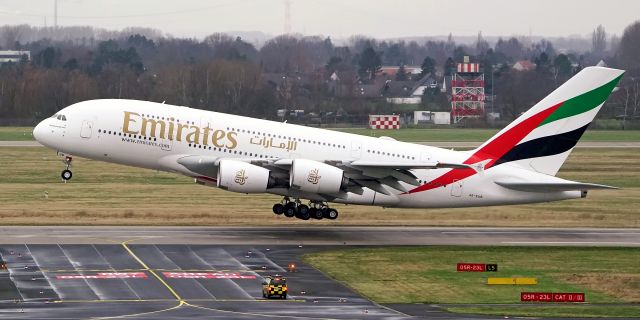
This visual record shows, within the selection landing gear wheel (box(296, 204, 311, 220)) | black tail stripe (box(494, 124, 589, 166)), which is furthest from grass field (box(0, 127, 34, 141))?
black tail stripe (box(494, 124, 589, 166))

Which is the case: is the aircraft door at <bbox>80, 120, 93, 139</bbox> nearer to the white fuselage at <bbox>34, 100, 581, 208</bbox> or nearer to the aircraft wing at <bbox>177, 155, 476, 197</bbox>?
the white fuselage at <bbox>34, 100, 581, 208</bbox>

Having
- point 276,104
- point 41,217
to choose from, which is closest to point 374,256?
point 41,217

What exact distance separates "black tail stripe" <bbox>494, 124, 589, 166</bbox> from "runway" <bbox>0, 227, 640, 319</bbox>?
4286 mm

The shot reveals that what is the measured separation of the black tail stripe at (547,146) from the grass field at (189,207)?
7552 millimetres

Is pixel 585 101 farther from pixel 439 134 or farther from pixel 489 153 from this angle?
pixel 439 134

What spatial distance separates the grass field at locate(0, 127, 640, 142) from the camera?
453 ft

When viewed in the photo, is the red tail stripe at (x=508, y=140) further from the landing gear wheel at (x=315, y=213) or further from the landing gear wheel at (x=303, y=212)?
the landing gear wheel at (x=303, y=212)

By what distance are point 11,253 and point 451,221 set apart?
88.7 ft

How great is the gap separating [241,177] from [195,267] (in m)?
9.68

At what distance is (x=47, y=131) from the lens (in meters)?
63.2

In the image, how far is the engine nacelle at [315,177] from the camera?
6022 cm

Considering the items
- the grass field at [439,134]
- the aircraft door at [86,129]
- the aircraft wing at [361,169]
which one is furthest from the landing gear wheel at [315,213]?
the grass field at [439,134]

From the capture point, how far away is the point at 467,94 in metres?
Result: 185

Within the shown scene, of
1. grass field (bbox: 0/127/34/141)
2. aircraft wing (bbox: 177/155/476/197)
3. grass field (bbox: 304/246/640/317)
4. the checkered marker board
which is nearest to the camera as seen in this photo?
grass field (bbox: 304/246/640/317)
